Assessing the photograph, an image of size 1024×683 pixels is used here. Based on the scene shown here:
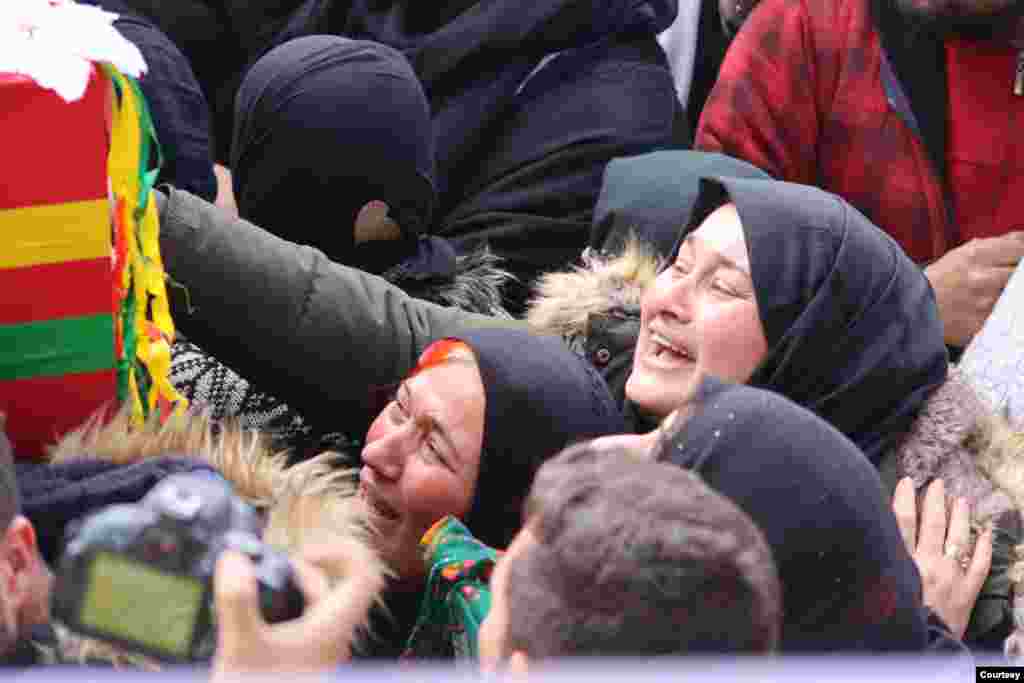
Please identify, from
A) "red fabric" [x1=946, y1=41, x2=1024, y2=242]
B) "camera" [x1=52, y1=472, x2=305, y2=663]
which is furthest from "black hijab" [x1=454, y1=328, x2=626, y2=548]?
"red fabric" [x1=946, y1=41, x2=1024, y2=242]

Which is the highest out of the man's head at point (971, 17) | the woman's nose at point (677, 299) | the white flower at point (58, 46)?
the white flower at point (58, 46)

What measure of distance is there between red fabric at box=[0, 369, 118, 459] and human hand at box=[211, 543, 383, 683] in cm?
55

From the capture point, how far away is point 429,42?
3.20 m

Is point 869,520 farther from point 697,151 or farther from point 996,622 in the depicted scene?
point 697,151

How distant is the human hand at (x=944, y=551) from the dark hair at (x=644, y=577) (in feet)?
2.98

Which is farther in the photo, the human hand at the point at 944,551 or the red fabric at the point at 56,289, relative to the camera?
the human hand at the point at 944,551

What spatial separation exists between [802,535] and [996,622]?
2.31ft

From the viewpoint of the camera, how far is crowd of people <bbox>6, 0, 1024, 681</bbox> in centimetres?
128

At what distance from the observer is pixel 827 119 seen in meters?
2.95

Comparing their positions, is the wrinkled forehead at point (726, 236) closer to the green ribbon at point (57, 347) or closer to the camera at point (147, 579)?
the green ribbon at point (57, 347)

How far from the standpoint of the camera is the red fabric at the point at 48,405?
1737mm

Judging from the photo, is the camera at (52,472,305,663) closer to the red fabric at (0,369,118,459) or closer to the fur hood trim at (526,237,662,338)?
the red fabric at (0,369,118,459)

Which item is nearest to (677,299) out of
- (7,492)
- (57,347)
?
(57,347)

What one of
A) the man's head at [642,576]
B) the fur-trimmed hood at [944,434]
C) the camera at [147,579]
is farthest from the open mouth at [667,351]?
the camera at [147,579]
